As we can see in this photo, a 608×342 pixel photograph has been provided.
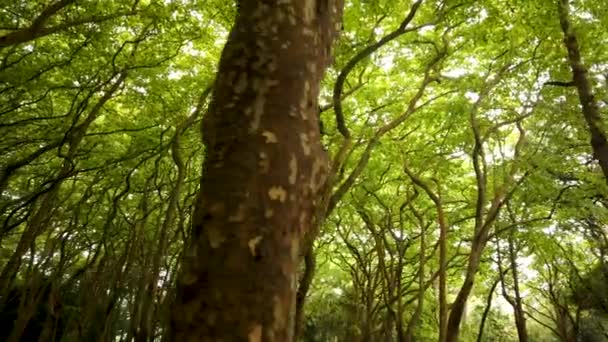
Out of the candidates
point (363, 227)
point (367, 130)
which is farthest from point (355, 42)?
point (363, 227)

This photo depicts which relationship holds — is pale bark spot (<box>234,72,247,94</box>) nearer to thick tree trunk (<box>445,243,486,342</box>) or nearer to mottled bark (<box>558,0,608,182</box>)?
thick tree trunk (<box>445,243,486,342</box>)

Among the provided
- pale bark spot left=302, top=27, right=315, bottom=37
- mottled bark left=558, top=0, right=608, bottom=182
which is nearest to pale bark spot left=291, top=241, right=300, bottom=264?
pale bark spot left=302, top=27, right=315, bottom=37

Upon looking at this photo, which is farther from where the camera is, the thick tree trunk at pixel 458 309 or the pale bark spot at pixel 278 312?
the thick tree trunk at pixel 458 309

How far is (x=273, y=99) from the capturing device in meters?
2.02

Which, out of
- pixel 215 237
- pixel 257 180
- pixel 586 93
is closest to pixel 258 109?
pixel 257 180

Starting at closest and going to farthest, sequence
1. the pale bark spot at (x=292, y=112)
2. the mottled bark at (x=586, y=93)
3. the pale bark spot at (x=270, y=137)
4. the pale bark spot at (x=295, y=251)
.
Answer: the pale bark spot at (x=295, y=251) < the pale bark spot at (x=270, y=137) < the pale bark spot at (x=292, y=112) < the mottled bark at (x=586, y=93)

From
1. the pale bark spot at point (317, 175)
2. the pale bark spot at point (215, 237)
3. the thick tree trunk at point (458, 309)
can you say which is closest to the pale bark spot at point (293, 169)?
the pale bark spot at point (317, 175)

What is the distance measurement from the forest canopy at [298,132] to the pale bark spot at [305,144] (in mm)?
11

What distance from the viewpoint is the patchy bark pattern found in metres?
1.62

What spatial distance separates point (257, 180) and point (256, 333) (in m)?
0.56

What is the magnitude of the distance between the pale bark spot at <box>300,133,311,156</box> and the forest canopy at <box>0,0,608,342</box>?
0.04 ft

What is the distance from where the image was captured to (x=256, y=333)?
1589mm

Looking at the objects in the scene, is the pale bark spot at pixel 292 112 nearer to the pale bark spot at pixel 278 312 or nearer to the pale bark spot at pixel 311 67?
the pale bark spot at pixel 311 67

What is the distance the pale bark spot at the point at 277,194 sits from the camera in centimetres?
181
